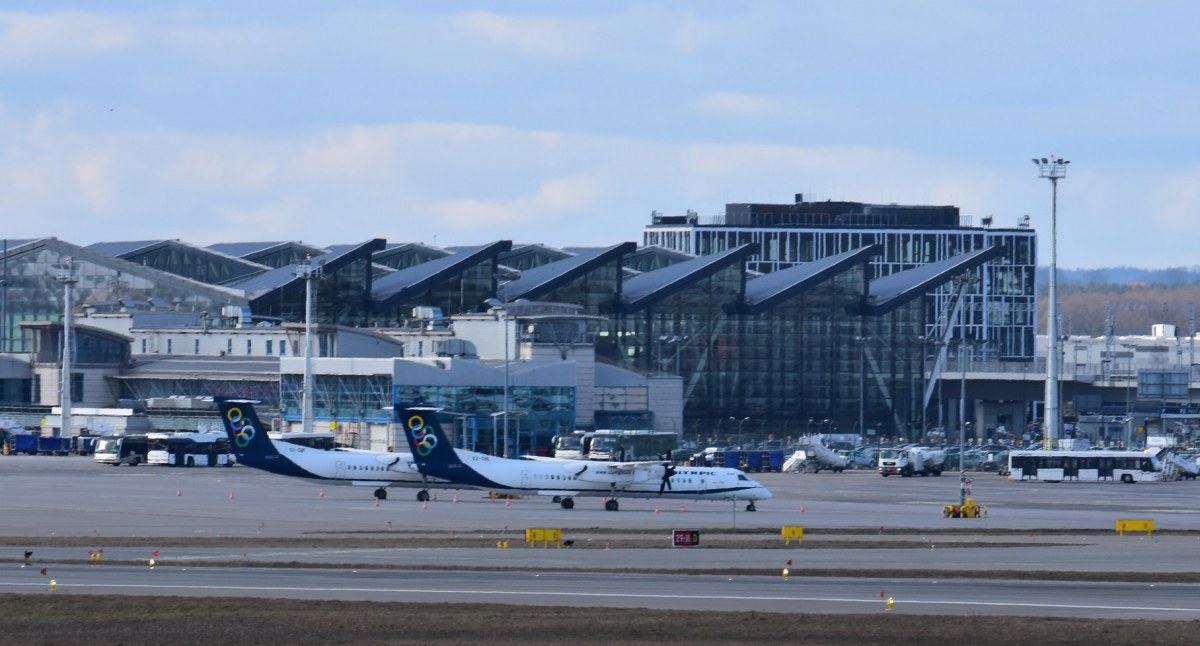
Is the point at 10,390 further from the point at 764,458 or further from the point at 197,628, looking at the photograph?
the point at 197,628

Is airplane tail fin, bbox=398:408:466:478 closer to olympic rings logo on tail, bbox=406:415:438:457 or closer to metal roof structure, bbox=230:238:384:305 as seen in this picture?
olympic rings logo on tail, bbox=406:415:438:457

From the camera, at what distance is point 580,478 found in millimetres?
87188

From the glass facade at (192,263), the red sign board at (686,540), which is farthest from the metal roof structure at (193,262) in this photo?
the red sign board at (686,540)

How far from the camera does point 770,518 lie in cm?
7981

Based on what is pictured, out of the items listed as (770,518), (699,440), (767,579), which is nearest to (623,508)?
(770,518)

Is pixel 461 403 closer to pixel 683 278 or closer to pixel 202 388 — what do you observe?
pixel 202 388

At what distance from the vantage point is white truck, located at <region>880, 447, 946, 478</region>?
127 meters

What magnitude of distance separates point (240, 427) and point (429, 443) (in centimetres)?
1165

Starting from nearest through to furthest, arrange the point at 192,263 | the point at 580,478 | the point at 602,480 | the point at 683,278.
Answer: the point at 580,478, the point at 602,480, the point at 683,278, the point at 192,263

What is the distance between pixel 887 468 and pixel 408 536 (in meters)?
67.6

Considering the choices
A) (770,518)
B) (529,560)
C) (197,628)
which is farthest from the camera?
(770,518)

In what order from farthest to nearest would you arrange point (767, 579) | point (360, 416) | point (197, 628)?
point (360, 416) < point (767, 579) < point (197, 628)

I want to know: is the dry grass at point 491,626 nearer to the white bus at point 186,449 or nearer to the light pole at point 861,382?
the white bus at point 186,449

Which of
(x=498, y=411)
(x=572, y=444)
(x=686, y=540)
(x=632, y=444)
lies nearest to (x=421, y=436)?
(x=686, y=540)
